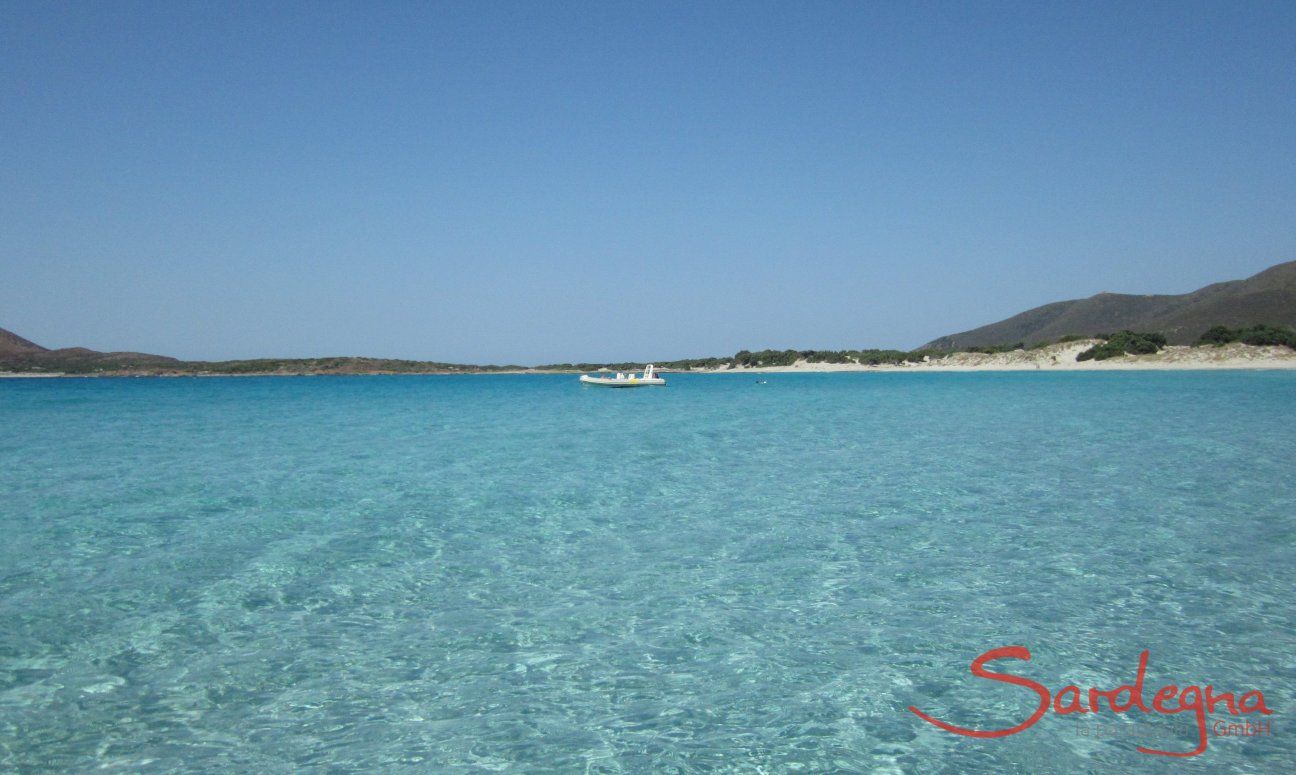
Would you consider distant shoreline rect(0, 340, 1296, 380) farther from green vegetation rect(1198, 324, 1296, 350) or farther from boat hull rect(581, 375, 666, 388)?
boat hull rect(581, 375, 666, 388)

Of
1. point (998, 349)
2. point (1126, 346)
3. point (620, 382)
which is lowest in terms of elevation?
point (620, 382)

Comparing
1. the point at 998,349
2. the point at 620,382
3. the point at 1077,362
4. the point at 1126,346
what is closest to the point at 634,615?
the point at 620,382

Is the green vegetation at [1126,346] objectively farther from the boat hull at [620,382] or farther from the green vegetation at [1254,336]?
the boat hull at [620,382]

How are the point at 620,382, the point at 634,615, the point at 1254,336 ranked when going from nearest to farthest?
1. the point at 634,615
2. the point at 620,382
3. the point at 1254,336

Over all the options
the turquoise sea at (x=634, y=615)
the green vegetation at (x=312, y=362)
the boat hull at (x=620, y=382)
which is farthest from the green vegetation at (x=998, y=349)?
the turquoise sea at (x=634, y=615)

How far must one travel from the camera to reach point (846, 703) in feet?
18.2

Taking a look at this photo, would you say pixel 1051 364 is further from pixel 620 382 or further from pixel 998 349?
pixel 620 382

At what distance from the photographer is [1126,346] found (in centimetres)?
11206

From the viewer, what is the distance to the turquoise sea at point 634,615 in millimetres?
5012

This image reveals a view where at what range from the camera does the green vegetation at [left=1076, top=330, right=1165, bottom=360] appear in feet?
359

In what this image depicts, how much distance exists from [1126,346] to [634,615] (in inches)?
5103

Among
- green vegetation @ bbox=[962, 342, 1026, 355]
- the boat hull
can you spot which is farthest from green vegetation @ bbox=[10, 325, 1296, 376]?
the boat hull

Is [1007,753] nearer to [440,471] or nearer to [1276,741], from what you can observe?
[1276,741]

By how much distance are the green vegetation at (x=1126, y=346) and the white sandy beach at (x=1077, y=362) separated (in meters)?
0.93
